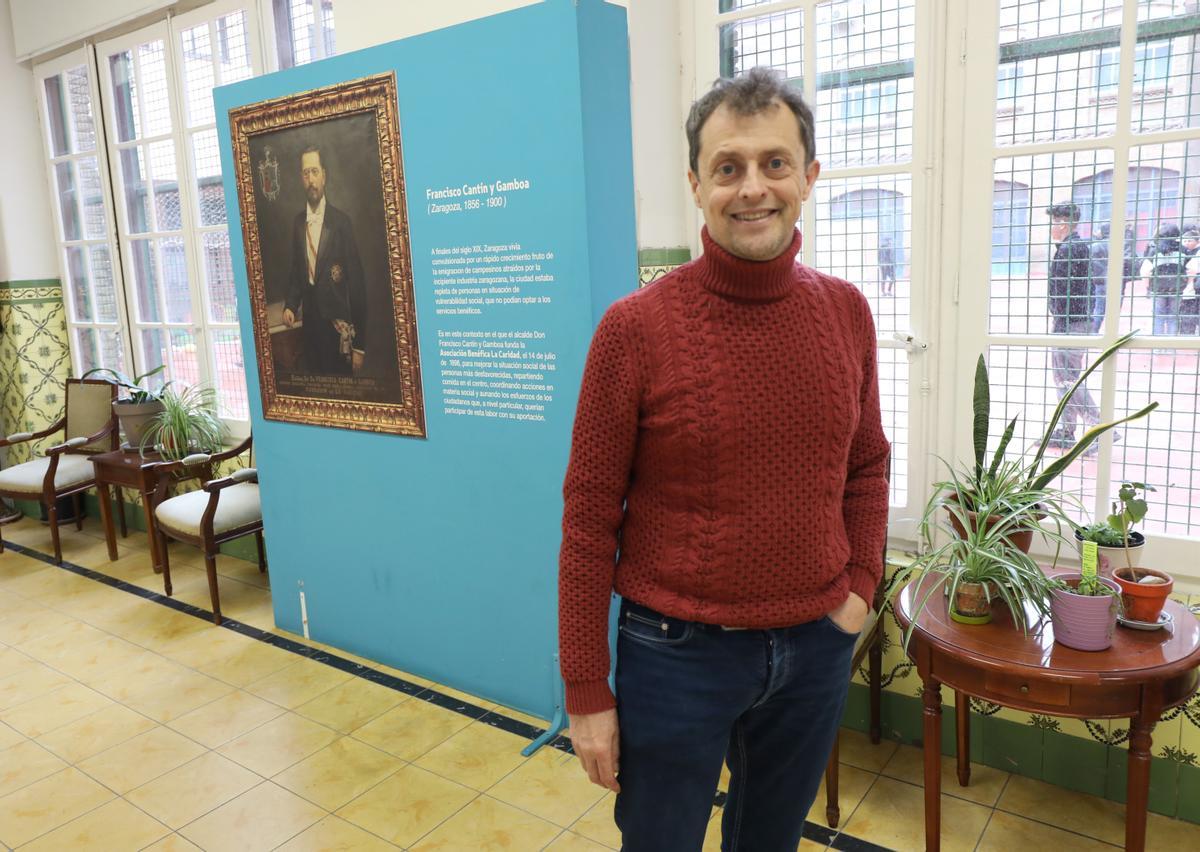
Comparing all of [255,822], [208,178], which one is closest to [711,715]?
[255,822]

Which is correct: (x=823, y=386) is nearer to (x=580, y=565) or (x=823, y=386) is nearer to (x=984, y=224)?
(x=580, y=565)

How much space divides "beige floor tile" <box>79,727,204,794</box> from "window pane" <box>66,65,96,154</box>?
146 inches

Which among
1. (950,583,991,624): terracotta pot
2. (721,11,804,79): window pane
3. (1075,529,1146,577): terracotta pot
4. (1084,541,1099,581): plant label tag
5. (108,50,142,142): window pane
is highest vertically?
(108,50,142,142): window pane

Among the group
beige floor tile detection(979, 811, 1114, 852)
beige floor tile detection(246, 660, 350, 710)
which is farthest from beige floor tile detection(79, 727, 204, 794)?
beige floor tile detection(979, 811, 1114, 852)

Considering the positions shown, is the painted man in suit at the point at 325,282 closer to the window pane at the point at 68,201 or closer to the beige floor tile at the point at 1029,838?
the beige floor tile at the point at 1029,838

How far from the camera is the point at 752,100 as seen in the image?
Result: 1.29m

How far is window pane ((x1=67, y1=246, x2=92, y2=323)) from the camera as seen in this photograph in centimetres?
546

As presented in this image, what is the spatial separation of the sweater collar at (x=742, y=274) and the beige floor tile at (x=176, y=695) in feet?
9.22

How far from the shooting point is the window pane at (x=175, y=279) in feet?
15.8

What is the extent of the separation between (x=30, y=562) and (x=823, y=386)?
5153 millimetres

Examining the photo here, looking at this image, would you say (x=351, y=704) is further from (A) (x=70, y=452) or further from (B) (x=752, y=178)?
(A) (x=70, y=452)

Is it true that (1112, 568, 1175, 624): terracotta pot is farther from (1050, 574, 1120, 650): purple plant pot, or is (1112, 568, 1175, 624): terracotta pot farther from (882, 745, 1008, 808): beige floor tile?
(882, 745, 1008, 808): beige floor tile

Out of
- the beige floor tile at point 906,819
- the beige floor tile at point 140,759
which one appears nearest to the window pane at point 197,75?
the beige floor tile at point 140,759

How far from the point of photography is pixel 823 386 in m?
1.38
